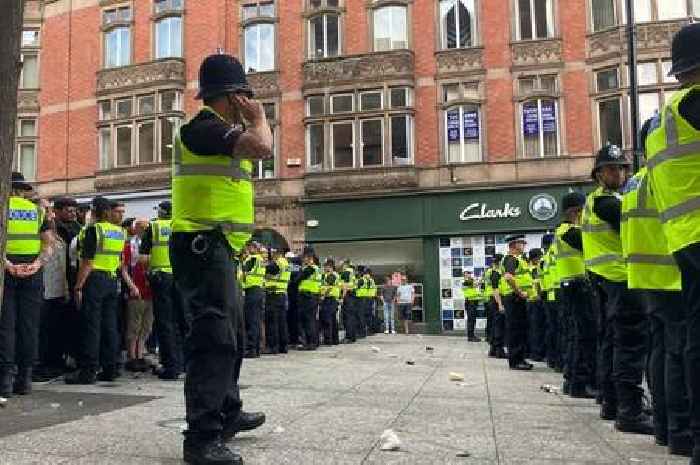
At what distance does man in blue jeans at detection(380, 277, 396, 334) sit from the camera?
24.9 m

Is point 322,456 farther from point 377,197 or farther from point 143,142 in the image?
point 143,142

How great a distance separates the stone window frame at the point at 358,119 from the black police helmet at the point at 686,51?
21.2m

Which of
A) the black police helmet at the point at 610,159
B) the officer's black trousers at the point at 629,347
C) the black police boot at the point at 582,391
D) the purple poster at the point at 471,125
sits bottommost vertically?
the black police boot at the point at 582,391

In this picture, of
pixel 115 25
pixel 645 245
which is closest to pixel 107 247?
pixel 645 245

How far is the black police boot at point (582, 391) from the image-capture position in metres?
7.45

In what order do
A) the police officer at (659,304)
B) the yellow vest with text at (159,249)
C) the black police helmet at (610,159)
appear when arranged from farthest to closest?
the yellow vest with text at (159,249)
the black police helmet at (610,159)
the police officer at (659,304)

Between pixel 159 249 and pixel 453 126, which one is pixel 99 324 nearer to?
pixel 159 249

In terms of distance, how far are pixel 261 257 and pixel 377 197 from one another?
12283 mm

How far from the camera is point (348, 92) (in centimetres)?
2616

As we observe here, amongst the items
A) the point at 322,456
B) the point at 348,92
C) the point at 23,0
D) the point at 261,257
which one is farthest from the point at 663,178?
the point at 348,92

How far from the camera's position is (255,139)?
3.85 meters

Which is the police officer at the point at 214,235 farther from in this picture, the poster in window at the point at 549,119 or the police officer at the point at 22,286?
the poster in window at the point at 549,119

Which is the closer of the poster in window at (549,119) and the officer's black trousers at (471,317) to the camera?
the officer's black trousers at (471,317)

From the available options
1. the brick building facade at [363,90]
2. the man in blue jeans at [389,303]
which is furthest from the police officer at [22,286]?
the brick building facade at [363,90]
